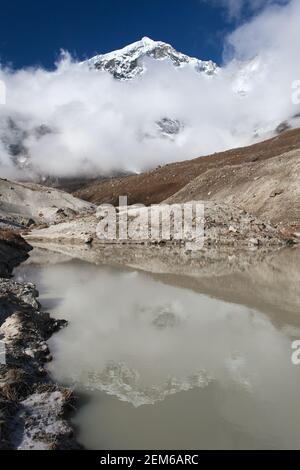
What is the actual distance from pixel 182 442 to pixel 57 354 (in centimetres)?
528

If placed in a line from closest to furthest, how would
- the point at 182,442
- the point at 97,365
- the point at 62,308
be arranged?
the point at 182,442, the point at 97,365, the point at 62,308

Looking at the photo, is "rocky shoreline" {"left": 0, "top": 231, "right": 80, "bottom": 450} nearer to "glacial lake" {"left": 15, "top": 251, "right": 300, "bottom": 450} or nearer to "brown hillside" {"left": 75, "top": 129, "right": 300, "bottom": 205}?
"glacial lake" {"left": 15, "top": 251, "right": 300, "bottom": 450}

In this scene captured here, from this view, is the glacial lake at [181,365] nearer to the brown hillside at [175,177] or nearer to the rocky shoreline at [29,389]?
the rocky shoreline at [29,389]

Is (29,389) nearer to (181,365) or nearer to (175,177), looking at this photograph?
(181,365)

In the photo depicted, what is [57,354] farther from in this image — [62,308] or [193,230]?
[193,230]

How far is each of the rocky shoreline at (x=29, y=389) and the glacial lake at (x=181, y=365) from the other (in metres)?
0.36

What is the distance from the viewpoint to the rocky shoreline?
25.7 ft

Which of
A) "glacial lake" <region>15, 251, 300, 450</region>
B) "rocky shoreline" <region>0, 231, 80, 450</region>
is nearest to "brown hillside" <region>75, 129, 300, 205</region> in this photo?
"glacial lake" <region>15, 251, 300, 450</region>

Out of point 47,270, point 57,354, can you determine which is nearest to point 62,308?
point 57,354

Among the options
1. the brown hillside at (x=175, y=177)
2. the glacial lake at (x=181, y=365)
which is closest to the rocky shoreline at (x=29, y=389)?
the glacial lake at (x=181, y=365)

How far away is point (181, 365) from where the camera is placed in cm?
1111

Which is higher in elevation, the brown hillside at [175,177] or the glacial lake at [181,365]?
the brown hillside at [175,177]

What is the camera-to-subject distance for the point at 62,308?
1770 cm

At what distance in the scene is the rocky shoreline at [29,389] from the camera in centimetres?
782
